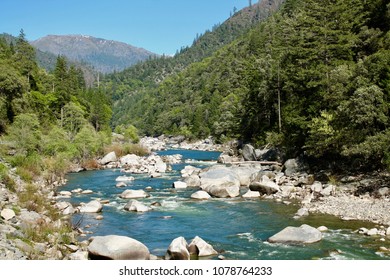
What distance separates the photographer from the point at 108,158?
160ft

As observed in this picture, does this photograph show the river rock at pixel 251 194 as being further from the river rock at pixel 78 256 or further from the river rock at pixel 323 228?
the river rock at pixel 78 256

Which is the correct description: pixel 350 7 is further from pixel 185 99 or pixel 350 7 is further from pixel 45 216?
pixel 185 99

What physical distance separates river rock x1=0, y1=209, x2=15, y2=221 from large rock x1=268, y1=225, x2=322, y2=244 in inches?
433

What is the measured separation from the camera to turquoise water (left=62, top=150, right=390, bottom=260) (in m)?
15.6

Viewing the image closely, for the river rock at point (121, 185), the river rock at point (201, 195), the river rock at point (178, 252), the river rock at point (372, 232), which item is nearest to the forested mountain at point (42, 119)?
the river rock at point (121, 185)

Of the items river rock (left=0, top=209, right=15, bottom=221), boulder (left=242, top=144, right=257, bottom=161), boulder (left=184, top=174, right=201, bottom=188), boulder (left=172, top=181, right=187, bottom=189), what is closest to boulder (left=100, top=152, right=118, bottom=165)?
boulder (left=242, top=144, right=257, bottom=161)

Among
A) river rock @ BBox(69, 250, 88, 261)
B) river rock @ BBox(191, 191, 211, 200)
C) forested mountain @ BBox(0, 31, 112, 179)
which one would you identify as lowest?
river rock @ BBox(191, 191, 211, 200)

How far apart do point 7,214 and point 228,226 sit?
10.2 metres

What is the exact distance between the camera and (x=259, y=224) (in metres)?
20.2

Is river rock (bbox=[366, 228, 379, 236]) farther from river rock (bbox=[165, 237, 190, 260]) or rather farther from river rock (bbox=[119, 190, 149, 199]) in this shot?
river rock (bbox=[119, 190, 149, 199])

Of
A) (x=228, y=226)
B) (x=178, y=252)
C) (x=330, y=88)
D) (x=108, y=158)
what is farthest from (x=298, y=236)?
(x=108, y=158)

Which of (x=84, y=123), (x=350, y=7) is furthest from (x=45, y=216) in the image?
(x=84, y=123)

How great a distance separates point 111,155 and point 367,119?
32.6 metres
